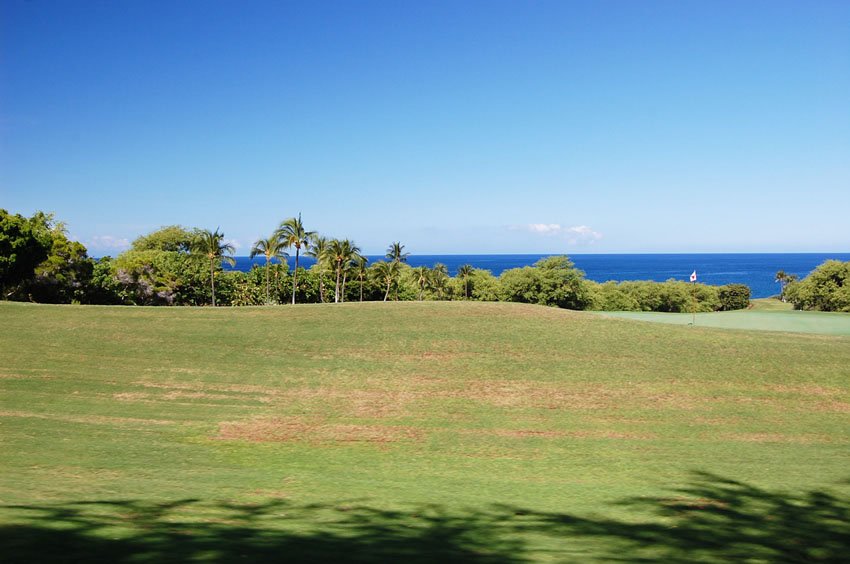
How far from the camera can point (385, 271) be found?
3398 inches

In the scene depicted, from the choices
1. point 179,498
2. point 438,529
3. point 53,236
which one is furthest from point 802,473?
point 53,236

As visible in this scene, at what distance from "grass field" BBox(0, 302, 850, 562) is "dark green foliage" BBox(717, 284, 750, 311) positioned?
114 metres

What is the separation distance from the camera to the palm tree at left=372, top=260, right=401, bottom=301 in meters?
85.8

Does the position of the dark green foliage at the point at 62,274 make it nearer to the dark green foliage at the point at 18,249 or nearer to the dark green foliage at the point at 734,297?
the dark green foliage at the point at 18,249

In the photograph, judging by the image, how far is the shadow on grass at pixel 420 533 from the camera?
7.27m

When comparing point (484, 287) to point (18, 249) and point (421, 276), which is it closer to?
point (421, 276)

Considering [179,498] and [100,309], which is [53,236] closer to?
[100,309]

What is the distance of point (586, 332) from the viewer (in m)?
31.2

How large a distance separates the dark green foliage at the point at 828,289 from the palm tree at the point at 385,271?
60328mm

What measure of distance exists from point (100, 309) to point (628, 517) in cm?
3458

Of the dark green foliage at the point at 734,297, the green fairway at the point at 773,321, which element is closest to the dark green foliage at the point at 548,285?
the green fairway at the point at 773,321

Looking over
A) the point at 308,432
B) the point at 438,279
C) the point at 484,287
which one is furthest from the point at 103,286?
the point at 484,287

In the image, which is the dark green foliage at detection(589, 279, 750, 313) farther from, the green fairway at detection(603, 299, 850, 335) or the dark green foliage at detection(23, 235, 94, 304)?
the dark green foliage at detection(23, 235, 94, 304)

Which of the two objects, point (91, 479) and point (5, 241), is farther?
point (5, 241)
